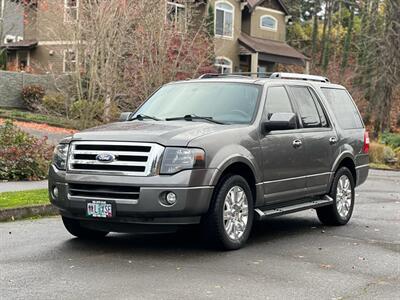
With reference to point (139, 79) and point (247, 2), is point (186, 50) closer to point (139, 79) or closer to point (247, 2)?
point (139, 79)

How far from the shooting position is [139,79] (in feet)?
69.9

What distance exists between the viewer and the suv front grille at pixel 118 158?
291 inches

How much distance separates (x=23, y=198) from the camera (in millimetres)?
11078

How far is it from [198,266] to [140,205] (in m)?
0.86

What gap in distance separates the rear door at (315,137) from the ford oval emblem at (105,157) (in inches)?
114

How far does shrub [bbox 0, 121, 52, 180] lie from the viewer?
14.1 m

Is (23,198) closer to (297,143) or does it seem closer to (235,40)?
(297,143)

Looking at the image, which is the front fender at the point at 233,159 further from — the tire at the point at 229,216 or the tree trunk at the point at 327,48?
the tree trunk at the point at 327,48

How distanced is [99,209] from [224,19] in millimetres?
A: 34779

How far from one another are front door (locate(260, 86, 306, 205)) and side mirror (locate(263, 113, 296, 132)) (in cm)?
11

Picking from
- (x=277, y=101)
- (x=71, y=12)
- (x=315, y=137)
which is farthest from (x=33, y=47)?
(x=277, y=101)

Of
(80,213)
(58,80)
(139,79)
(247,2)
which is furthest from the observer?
(247,2)

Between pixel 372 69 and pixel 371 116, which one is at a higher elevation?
pixel 372 69

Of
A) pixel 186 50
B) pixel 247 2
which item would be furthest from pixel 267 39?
pixel 186 50
